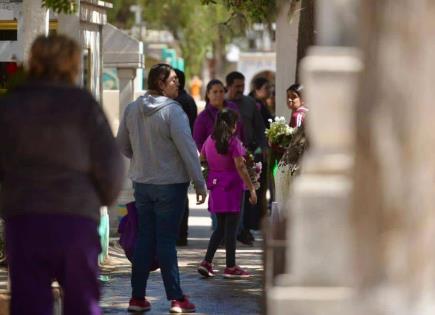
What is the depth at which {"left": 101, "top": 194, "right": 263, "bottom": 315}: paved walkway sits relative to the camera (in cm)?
1068

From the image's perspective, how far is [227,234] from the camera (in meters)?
12.3

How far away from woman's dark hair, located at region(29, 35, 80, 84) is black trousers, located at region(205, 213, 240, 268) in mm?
5808

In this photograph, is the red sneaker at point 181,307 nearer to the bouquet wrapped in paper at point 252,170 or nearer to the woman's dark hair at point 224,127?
the woman's dark hair at point 224,127

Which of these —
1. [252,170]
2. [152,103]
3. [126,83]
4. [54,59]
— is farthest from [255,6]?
[54,59]

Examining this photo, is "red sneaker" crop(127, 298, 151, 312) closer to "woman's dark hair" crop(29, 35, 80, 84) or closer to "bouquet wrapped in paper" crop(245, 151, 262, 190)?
"bouquet wrapped in paper" crop(245, 151, 262, 190)

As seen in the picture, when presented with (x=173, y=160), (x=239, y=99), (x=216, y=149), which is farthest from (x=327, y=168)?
(x=239, y=99)

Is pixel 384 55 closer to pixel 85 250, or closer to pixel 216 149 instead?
pixel 85 250

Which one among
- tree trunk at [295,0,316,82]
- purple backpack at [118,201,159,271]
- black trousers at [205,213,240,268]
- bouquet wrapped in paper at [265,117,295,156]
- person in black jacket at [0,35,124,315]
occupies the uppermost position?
tree trunk at [295,0,316,82]

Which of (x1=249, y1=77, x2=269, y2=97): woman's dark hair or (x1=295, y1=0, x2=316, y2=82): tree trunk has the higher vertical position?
(x1=295, y1=0, x2=316, y2=82): tree trunk

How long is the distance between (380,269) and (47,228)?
149cm

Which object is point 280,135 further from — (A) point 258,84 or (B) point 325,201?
(B) point 325,201

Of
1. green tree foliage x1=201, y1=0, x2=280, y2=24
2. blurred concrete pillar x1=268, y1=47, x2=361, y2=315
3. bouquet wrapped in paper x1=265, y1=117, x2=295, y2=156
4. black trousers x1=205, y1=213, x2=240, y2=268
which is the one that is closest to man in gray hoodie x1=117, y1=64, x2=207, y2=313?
black trousers x1=205, y1=213, x2=240, y2=268

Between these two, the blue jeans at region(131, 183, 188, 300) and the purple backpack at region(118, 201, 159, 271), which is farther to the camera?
the purple backpack at region(118, 201, 159, 271)

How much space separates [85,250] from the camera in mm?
6344
